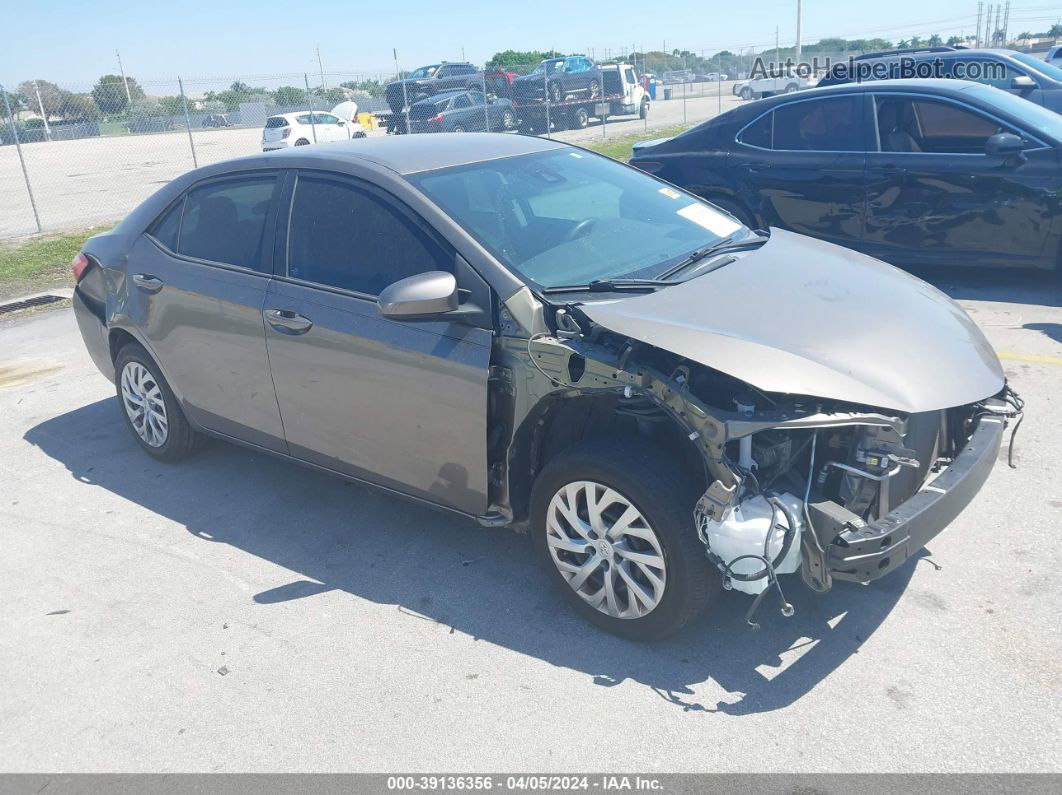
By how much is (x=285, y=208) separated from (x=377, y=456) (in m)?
1.27

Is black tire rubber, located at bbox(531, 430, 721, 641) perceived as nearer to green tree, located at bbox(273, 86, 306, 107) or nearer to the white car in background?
the white car in background

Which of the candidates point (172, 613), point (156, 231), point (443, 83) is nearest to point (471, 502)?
point (172, 613)

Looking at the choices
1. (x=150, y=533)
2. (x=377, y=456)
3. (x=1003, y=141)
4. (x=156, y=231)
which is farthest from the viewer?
(x=1003, y=141)

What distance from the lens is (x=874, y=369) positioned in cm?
316

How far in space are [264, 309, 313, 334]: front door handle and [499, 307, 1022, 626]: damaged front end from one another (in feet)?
3.93

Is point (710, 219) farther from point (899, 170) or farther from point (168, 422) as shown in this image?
point (899, 170)

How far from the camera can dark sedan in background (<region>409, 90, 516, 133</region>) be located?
77.4 ft

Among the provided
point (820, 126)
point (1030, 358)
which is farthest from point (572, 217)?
point (820, 126)

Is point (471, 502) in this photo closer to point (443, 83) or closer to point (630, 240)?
point (630, 240)

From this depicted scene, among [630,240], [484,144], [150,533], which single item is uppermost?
[484,144]

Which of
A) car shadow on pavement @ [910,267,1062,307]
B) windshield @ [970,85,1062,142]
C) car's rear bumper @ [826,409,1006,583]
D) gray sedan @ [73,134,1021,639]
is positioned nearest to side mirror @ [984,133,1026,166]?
windshield @ [970,85,1062,142]

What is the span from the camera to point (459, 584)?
12.9ft

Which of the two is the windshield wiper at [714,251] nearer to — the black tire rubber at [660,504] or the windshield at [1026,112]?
the black tire rubber at [660,504]

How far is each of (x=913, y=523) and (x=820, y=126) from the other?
564cm
